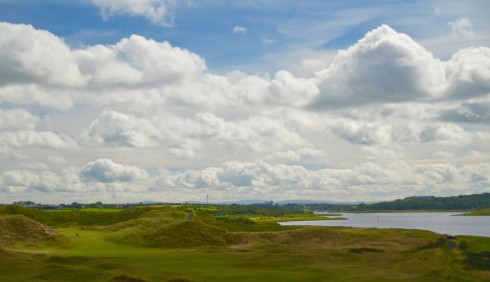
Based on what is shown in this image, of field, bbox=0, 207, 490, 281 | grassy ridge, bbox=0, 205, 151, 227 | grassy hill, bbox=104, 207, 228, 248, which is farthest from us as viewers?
grassy ridge, bbox=0, 205, 151, 227

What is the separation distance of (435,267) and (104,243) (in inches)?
2866

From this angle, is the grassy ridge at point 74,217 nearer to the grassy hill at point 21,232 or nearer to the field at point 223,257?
the field at point 223,257

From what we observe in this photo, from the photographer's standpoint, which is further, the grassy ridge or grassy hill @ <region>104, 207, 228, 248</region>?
the grassy ridge

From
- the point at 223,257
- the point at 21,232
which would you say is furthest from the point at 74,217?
the point at 223,257

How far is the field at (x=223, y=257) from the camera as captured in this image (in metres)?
60.7

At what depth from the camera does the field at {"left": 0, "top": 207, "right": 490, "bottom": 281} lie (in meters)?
60.7

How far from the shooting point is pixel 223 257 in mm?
80875

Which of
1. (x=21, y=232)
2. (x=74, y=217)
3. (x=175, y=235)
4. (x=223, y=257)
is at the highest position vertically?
(x=21, y=232)

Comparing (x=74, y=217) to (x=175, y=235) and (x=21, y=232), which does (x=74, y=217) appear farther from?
(x=175, y=235)

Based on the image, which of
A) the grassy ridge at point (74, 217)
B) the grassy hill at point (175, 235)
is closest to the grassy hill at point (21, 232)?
the grassy hill at point (175, 235)

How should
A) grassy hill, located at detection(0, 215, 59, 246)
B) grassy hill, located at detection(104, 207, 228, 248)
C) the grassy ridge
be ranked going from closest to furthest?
1. grassy hill, located at detection(0, 215, 59, 246)
2. grassy hill, located at detection(104, 207, 228, 248)
3. the grassy ridge

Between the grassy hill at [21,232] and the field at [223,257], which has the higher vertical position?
the grassy hill at [21,232]

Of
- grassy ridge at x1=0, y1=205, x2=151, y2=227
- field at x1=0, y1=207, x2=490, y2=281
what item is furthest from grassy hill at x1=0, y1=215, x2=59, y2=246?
grassy ridge at x1=0, y1=205, x2=151, y2=227

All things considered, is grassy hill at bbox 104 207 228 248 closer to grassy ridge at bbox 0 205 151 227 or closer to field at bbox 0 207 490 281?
field at bbox 0 207 490 281
